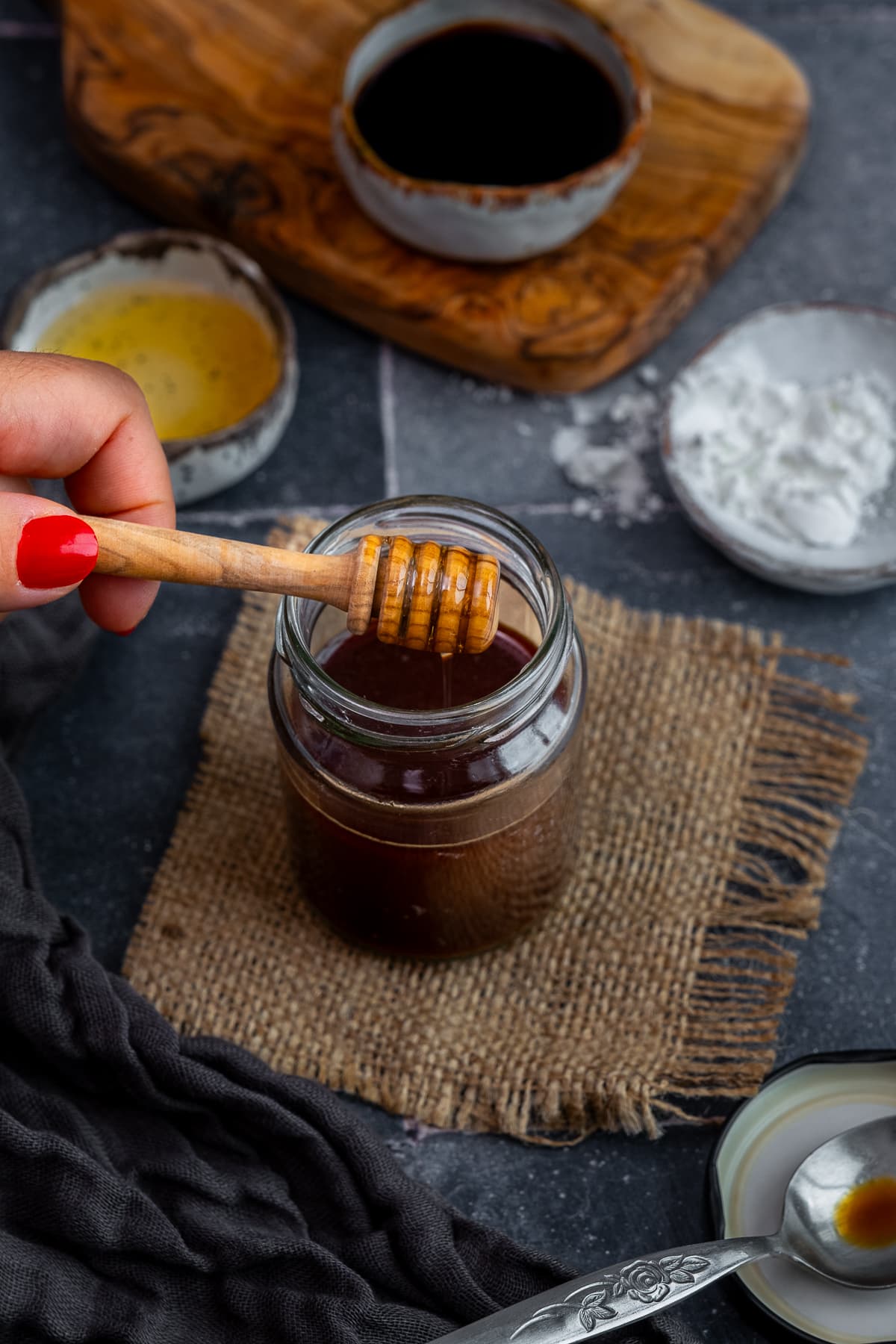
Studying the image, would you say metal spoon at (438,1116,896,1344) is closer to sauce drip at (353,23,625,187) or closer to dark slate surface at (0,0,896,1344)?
dark slate surface at (0,0,896,1344)

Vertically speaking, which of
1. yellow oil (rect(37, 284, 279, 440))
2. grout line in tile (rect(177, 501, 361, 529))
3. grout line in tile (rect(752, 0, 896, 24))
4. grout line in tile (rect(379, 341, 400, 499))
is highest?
grout line in tile (rect(752, 0, 896, 24))

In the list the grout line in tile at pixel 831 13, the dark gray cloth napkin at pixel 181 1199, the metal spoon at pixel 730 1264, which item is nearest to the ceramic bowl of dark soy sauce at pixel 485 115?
the grout line in tile at pixel 831 13

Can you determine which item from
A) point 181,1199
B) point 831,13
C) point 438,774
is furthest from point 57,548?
point 831,13

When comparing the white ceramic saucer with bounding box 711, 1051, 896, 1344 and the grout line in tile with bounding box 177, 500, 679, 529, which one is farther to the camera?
the grout line in tile with bounding box 177, 500, 679, 529

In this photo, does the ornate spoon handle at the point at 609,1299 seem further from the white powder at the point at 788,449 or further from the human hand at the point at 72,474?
the white powder at the point at 788,449

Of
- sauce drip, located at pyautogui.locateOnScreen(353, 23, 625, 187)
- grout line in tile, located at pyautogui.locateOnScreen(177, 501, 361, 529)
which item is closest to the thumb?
grout line in tile, located at pyautogui.locateOnScreen(177, 501, 361, 529)

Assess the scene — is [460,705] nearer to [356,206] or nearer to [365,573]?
[365,573]

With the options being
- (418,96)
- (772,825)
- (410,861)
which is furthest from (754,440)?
(410,861)
